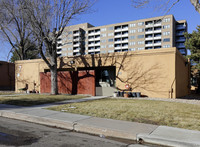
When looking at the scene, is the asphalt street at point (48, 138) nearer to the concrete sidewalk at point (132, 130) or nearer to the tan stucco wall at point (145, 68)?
the concrete sidewalk at point (132, 130)

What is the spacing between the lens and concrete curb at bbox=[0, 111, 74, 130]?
21.2 ft

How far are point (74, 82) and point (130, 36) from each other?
70017mm

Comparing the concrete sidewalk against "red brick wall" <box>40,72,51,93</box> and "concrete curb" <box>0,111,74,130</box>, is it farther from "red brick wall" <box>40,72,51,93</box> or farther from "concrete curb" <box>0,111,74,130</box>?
"red brick wall" <box>40,72,51,93</box>

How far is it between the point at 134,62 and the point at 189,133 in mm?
11564

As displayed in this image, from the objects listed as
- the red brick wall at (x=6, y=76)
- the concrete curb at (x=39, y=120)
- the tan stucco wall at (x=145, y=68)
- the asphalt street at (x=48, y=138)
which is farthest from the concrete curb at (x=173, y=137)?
the red brick wall at (x=6, y=76)

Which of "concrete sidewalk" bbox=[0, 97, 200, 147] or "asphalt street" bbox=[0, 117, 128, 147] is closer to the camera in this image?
"asphalt street" bbox=[0, 117, 128, 147]

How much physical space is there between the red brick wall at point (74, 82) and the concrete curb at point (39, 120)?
32.1 feet

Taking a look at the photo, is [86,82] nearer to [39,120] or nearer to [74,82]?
[74,82]

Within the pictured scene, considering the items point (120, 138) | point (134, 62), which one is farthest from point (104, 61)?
point (120, 138)

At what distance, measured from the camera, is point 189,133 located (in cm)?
527

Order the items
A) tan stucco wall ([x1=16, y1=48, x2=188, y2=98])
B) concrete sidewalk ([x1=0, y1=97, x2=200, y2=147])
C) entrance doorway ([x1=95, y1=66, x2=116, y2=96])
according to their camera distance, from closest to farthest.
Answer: concrete sidewalk ([x1=0, y1=97, x2=200, y2=147]) < tan stucco wall ([x1=16, y1=48, x2=188, y2=98]) < entrance doorway ([x1=95, y1=66, x2=116, y2=96])

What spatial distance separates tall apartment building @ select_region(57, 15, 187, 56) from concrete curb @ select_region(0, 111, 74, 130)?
65.7 meters

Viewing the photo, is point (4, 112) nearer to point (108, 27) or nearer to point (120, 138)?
point (120, 138)

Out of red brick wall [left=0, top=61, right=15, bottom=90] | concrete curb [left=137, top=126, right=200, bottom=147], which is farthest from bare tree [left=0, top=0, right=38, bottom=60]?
concrete curb [left=137, top=126, right=200, bottom=147]
